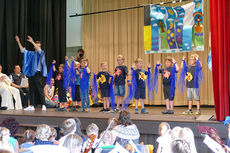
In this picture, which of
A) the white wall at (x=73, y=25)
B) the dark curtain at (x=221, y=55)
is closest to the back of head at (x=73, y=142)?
the dark curtain at (x=221, y=55)

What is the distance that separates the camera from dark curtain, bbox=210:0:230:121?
4.31 metres

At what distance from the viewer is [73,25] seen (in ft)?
34.5

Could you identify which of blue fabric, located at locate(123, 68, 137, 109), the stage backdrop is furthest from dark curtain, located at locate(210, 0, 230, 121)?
the stage backdrop

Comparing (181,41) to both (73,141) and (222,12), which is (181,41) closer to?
(222,12)

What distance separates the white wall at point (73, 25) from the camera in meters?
10.4

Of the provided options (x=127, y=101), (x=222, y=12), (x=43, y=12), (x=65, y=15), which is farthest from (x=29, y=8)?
(x=222, y=12)

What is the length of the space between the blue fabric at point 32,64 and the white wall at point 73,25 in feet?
13.0

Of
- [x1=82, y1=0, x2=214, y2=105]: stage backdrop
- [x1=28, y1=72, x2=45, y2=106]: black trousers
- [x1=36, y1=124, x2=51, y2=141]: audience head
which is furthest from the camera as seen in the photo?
[x1=82, y1=0, x2=214, y2=105]: stage backdrop

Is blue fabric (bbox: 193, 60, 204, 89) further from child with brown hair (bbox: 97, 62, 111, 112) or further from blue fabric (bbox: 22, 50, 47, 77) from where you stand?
blue fabric (bbox: 22, 50, 47, 77)

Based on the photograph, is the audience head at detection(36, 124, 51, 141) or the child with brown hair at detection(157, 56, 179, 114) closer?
the audience head at detection(36, 124, 51, 141)

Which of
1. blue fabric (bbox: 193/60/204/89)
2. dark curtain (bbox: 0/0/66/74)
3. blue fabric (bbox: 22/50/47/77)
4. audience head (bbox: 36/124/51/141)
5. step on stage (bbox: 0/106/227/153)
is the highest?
dark curtain (bbox: 0/0/66/74)

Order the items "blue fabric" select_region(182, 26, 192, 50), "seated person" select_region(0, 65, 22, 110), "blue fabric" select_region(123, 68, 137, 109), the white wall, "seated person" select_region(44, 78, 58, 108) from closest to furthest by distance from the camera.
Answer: "blue fabric" select_region(182, 26, 192, 50)
"blue fabric" select_region(123, 68, 137, 109)
"seated person" select_region(0, 65, 22, 110)
"seated person" select_region(44, 78, 58, 108)
the white wall

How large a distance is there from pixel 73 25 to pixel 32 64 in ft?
14.2

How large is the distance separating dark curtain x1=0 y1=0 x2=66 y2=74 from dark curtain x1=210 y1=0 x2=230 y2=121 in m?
5.83
